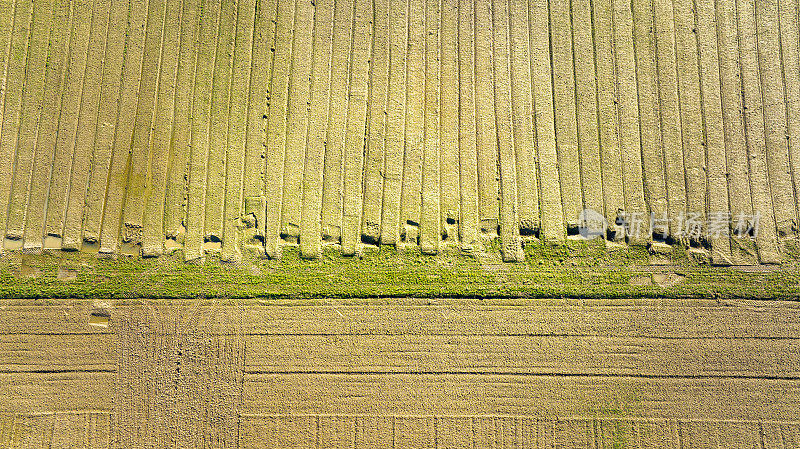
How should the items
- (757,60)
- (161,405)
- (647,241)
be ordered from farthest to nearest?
1. (757,60)
2. (647,241)
3. (161,405)

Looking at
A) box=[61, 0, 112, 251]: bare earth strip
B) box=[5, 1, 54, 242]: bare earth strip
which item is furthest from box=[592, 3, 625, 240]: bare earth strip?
box=[5, 1, 54, 242]: bare earth strip

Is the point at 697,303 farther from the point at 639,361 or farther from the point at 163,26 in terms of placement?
the point at 163,26

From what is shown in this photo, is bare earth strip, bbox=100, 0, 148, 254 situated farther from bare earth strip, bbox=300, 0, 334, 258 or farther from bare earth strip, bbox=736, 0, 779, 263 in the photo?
bare earth strip, bbox=736, 0, 779, 263

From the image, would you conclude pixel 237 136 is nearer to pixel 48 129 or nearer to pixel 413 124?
pixel 413 124

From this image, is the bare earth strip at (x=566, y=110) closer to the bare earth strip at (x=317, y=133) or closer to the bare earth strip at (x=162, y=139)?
the bare earth strip at (x=317, y=133)

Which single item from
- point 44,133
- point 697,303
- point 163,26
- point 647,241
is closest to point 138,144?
point 44,133

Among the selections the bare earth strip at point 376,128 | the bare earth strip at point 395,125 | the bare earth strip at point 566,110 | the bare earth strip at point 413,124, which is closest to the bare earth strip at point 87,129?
the bare earth strip at point 376,128

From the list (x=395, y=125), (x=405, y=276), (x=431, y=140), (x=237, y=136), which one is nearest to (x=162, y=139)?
(x=237, y=136)
